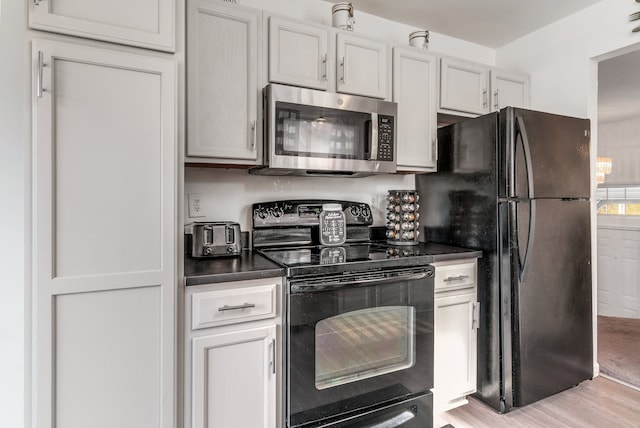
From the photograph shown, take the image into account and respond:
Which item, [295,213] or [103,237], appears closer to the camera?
[103,237]

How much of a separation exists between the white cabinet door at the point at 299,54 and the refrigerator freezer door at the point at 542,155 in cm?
103

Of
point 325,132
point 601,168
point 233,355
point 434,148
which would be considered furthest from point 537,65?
point 233,355

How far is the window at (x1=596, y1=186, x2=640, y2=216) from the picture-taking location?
175 inches

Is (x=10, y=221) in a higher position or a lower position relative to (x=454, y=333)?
higher

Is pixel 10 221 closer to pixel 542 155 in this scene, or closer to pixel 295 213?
pixel 295 213

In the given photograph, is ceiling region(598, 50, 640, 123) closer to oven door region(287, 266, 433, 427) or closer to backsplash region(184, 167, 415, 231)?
backsplash region(184, 167, 415, 231)

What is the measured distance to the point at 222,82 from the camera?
175cm

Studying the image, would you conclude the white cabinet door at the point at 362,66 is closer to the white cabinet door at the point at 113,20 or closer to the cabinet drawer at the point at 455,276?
the white cabinet door at the point at 113,20

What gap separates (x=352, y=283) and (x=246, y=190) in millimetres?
Result: 886

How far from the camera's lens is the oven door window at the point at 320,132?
1829mm

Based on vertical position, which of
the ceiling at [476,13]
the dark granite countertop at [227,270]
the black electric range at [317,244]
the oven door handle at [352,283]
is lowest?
the oven door handle at [352,283]

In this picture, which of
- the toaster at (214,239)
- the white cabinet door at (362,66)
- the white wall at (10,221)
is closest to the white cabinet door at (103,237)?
the white wall at (10,221)

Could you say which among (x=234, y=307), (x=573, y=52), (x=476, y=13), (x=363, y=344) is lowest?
(x=363, y=344)

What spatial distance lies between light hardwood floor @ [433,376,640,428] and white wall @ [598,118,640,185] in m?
3.46
